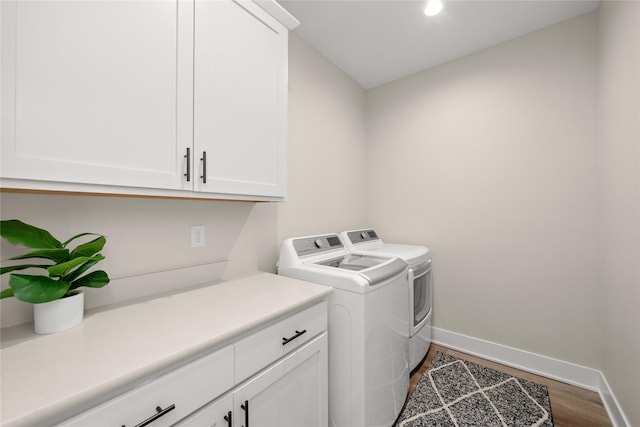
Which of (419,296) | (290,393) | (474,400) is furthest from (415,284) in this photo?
(290,393)

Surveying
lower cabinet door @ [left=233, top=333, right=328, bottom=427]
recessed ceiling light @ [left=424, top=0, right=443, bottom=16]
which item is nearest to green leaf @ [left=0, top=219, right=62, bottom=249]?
lower cabinet door @ [left=233, top=333, right=328, bottom=427]

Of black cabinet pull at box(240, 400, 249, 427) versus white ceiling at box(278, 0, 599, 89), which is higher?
white ceiling at box(278, 0, 599, 89)

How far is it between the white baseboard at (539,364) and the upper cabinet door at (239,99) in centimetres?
206

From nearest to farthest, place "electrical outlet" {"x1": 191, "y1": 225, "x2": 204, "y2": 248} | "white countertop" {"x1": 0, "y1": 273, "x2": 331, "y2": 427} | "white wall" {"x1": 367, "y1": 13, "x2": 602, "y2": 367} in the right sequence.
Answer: "white countertop" {"x1": 0, "y1": 273, "x2": 331, "y2": 427} → "electrical outlet" {"x1": 191, "y1": 225, "x2": 204, "y2": 248} → "white wall" {"x1": 367, "y1": 13, "x2": 602, "y2": 367}

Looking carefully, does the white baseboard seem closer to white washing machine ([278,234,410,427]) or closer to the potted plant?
white washing machine ([278,234,410,427])

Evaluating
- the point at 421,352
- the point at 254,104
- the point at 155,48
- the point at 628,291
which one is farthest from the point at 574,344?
the point at 155,48

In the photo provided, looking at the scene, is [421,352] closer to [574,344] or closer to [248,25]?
[574,344]

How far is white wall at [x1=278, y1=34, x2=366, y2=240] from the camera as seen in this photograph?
201cm

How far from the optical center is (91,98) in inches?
32.8

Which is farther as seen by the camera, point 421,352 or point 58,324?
point 421,352

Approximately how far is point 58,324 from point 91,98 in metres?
0.74

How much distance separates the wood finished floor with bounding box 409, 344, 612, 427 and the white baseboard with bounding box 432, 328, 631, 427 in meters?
0.04

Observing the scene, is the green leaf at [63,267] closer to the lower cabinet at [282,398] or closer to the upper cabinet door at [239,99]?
the upper cabinet door at [239,99]

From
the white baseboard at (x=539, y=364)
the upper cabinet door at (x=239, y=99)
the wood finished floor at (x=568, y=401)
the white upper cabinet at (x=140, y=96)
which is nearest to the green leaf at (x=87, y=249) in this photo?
the white upper cabinet at (x=140, y=96)
